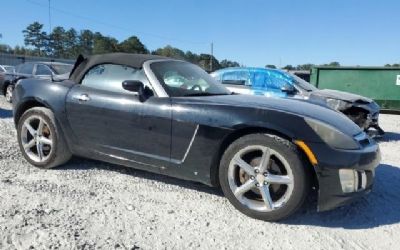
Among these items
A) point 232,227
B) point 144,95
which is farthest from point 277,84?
point 232,227

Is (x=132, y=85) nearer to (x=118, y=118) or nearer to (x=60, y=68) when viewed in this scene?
(x=118, y=118)

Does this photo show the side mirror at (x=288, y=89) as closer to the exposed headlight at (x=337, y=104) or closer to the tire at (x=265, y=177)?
the exposed headlight at (x=337, y=104)

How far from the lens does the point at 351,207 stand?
375 cm

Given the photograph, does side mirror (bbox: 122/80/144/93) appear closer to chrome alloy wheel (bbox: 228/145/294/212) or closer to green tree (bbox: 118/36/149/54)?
chrome alloy wheel (bbox: 228/145/294/212)

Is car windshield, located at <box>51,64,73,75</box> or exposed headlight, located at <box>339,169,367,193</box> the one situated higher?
car windshield, located at <box>51,64,73,75</box>

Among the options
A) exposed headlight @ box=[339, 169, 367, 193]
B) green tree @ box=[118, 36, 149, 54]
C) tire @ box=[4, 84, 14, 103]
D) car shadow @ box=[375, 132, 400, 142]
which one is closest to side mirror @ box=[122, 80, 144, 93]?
exposed headlight @ box=[339, 169, 367, 193]

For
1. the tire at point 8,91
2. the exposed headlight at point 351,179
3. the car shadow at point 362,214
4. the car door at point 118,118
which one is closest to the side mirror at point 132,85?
the car door at point 118,118

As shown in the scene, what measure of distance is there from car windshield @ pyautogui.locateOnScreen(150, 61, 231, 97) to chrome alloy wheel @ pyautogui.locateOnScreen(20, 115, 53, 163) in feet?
4.86

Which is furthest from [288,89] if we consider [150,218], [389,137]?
Answer: [150,218]

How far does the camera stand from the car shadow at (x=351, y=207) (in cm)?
342

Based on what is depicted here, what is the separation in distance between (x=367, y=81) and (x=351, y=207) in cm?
1198

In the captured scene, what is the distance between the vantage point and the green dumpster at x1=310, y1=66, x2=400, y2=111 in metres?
14.3

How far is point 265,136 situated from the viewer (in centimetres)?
337

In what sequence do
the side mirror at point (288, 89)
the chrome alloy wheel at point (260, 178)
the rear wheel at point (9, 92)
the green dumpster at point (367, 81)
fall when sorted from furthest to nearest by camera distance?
the green dumpster at point (367, 81) → the rear wheel at point (9, 92) → the side mirror at point (288, 89) → the chrome alloy wheel at point (260, 178)
